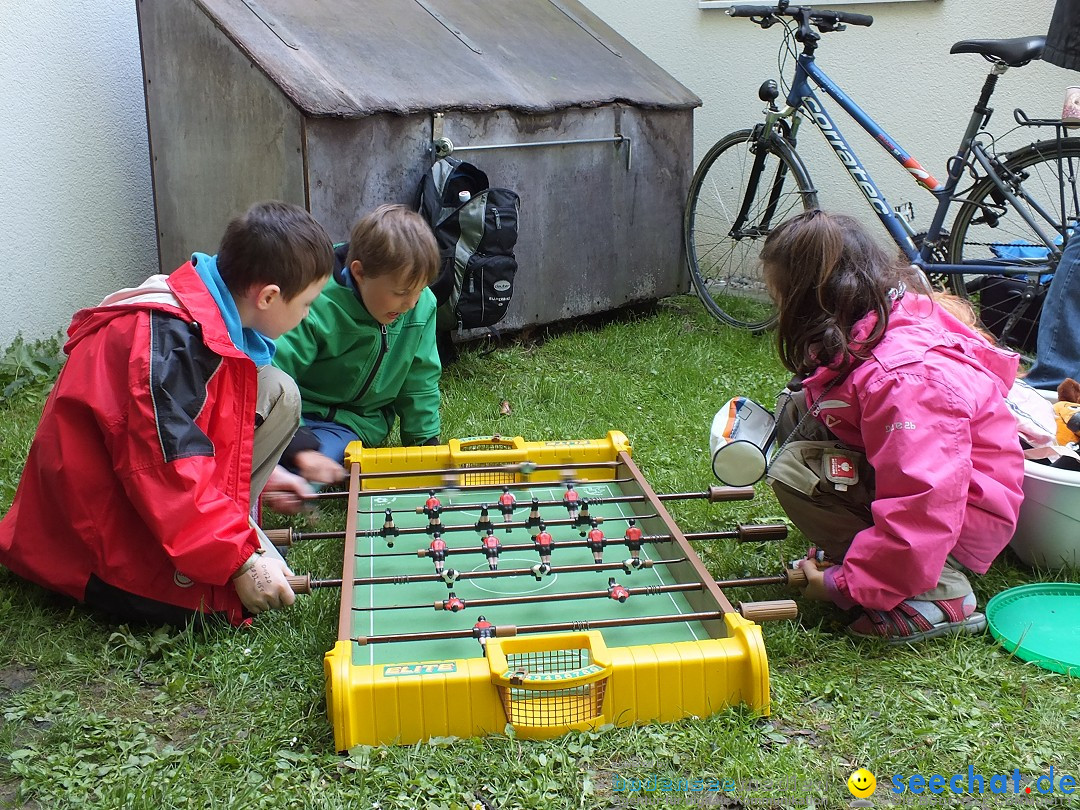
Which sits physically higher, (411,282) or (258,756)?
(411,282)

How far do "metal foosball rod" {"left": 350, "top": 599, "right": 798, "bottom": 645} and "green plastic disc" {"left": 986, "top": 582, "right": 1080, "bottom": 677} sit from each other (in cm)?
57

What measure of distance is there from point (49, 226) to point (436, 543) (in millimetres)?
3257

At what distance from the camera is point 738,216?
5645 millimetres

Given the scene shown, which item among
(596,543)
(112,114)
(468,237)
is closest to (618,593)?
(596,543)

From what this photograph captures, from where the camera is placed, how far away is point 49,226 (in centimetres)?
476

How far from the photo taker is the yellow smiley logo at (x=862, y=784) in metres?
1.92

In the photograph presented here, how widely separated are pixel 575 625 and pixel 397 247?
1.36 m

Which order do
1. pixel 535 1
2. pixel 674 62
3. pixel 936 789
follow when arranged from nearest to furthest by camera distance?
pixel 936 789
pixel 535 1
pixel 674 62

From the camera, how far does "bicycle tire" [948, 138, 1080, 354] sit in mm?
4305

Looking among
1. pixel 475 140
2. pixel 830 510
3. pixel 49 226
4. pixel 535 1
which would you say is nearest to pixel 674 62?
pixel 535 1

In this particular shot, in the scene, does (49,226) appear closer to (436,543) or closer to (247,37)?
(247,37)

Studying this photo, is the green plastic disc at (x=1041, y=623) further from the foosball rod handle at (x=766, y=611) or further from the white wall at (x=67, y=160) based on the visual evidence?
the white wall at (x=67, y=160)

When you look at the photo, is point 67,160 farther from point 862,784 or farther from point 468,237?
point 862,784

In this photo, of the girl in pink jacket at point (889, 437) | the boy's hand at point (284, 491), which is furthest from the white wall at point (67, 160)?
the girl in pink jacket at point (889, 437)
